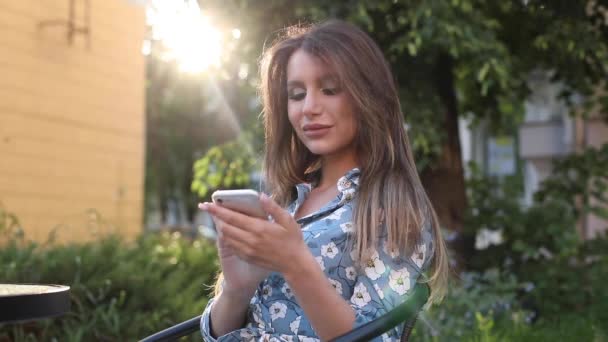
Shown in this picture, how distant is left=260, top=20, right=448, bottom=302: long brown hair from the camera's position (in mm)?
1864

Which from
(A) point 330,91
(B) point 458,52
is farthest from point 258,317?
(B) point 458,52

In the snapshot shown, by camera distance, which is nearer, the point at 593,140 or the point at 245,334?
the point at 245,334

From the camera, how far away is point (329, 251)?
1.91 metres

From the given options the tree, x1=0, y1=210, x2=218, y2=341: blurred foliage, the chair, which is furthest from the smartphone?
the tree

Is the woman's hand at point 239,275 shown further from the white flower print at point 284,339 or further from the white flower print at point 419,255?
the white flower print at point 419,255

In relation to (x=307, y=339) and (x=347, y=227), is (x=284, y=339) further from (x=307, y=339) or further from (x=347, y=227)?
(x=347, y=227)

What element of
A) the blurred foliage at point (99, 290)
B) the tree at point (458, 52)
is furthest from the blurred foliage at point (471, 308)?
the blurred foliage at point (99, 290)

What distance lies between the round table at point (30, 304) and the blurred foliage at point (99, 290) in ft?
6.81

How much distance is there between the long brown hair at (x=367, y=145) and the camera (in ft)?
6.12

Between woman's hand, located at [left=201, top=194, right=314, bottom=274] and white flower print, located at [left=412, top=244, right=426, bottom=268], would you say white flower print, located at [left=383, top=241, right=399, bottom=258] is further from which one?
woman's hand, located at [left=201, top=194, right=314, bottom=274]

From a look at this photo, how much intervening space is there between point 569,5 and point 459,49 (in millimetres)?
1001

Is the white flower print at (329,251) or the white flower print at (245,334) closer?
the white flower print at (329,251)

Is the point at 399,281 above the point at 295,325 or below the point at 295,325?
above

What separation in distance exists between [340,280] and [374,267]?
Answer: 0.36 ft
